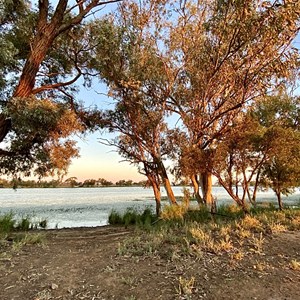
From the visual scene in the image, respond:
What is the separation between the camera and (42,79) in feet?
35.5

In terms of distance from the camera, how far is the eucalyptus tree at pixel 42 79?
7.62 meters

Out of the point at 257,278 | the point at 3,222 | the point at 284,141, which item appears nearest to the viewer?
the point at 257,278

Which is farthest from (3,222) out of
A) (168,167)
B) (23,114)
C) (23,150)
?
(168,167)

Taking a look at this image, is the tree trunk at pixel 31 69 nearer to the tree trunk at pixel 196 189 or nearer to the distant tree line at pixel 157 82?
the distant tree line at pixel 157 82

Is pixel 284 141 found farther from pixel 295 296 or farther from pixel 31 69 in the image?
pixel 31 69

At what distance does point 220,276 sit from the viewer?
4.20 metres

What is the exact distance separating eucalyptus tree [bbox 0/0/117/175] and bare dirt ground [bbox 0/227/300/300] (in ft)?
11.0

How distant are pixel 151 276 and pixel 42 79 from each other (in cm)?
833

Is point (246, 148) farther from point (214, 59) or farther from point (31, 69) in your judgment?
point (31, 69)

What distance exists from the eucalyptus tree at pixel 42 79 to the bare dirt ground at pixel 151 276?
335cm

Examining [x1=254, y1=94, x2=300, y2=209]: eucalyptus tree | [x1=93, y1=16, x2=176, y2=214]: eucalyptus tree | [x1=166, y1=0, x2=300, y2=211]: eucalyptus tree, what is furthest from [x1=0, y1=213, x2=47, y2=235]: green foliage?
[x1=254, y1=94, x2=300, y2=209]: eucalyptus tree

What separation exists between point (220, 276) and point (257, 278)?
1.44ft

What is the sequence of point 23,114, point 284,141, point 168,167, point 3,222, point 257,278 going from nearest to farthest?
point 257,278
point 23,114
point 284,141
point 3,222
point 168,167

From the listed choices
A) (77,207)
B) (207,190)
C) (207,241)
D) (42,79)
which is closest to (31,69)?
(42,79)
